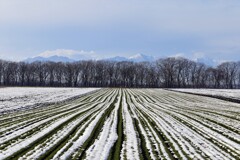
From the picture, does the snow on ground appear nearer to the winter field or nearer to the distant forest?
the winter field

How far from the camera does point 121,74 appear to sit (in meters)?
158

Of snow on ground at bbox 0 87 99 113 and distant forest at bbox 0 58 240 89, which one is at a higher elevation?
distant forest at bbox 0 58 240 89

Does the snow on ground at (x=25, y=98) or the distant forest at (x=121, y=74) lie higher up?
the distant forest at (x=121, y=74)

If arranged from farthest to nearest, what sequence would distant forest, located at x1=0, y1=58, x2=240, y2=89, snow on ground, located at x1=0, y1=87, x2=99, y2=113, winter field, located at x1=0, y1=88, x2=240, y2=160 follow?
distant forest, located at x1=0, y1=58, x2=240, y2=89 → snow on ground, located at x1=0, y1=87, x2=99, y2=113 → winter field, located at x1=0, y1=88, x2=240, y2=160

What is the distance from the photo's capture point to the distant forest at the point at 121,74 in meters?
154

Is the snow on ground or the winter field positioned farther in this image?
the snow on ground

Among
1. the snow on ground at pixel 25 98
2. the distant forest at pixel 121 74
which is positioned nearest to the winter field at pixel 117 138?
the snow on ground at pixel 25 98

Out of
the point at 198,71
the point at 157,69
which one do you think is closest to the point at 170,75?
the point at 157,69

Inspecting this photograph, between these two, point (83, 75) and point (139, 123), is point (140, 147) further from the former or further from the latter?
point (83, 75)

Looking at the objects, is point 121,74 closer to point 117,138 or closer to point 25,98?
point 25,98

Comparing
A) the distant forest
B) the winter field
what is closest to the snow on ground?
the winter field

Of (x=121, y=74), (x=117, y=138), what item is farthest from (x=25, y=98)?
(x=121, y=74)

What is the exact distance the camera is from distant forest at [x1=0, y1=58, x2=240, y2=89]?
504 feet

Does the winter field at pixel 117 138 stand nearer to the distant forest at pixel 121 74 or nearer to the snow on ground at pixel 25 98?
the snow on ground at pixel 25 98
